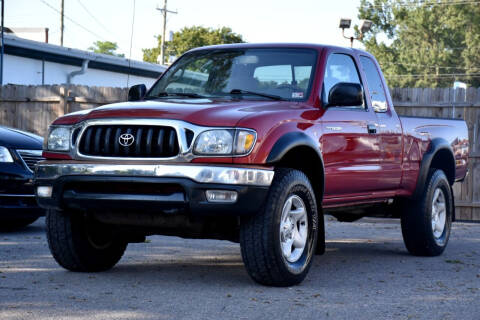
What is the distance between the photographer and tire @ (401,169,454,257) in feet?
28.8

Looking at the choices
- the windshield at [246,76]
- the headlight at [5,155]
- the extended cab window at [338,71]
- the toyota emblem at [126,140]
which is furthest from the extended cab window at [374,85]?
the headlight at [5,155]

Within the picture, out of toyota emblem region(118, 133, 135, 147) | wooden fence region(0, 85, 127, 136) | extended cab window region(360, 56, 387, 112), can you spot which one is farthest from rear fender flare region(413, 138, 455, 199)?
wooden fence region(0, 85, 127, 136)

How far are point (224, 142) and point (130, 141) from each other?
676 millimetres

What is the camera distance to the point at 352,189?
755 cm

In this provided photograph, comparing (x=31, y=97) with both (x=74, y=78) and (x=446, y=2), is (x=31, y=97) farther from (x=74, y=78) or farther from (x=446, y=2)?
(x=446, y=2)

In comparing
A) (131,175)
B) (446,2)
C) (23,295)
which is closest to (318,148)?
(131,175)

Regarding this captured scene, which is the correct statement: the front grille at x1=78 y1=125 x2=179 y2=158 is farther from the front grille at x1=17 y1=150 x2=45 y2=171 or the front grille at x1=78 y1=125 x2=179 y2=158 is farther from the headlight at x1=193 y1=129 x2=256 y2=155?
the front grille at x1=17 y1=150 x2=45 y2=171

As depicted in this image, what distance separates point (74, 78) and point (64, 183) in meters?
26.9

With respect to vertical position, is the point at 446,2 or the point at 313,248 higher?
the point at 446,2

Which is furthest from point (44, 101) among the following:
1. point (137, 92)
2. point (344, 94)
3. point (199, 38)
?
point (199, 38)

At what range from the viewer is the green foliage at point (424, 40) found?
70.9 m

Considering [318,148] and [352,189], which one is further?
[352,189]

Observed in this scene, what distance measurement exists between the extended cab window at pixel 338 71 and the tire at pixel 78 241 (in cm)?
214

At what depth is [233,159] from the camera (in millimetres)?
5977
